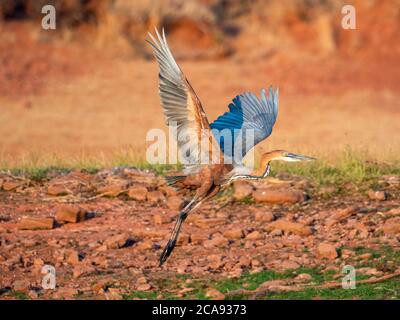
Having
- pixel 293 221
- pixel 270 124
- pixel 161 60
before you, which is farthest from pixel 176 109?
pixel 293 221

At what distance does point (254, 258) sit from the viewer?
25.6 ft

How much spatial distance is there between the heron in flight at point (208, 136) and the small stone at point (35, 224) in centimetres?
128

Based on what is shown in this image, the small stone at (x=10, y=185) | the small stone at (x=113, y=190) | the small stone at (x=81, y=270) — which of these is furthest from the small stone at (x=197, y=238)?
the small stone at (x=10, y=185)

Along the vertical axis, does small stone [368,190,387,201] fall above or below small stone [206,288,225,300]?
above

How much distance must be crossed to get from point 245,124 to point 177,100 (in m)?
0.93

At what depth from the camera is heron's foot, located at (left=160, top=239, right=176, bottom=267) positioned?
24.9 feet

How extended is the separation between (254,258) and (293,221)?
0.88 metres

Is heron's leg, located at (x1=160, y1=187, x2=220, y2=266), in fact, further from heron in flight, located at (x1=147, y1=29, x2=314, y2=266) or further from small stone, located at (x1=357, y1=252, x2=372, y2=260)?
small stone, located at (x1=357, y1=252, x2=372, y2=260)

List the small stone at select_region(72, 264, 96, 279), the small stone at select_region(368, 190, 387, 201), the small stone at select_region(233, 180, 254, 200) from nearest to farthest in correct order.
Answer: the small stone at select_region(72, 264, 96, 279), the small stone at select_region(368, 190, 387, 201), the small stone at select_region(233, 180, 254, 200)

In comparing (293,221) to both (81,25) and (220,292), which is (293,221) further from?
(81,25)

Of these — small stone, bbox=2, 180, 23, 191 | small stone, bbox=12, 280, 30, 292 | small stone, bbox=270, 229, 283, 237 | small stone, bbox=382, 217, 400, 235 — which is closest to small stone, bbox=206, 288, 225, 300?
small stone, bbox=12, 280, 30, 292

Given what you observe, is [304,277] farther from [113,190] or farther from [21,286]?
[113,190]

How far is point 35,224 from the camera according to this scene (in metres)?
8.54

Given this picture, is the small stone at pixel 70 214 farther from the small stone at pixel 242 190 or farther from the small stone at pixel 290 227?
the small stone at pixel 290 227
